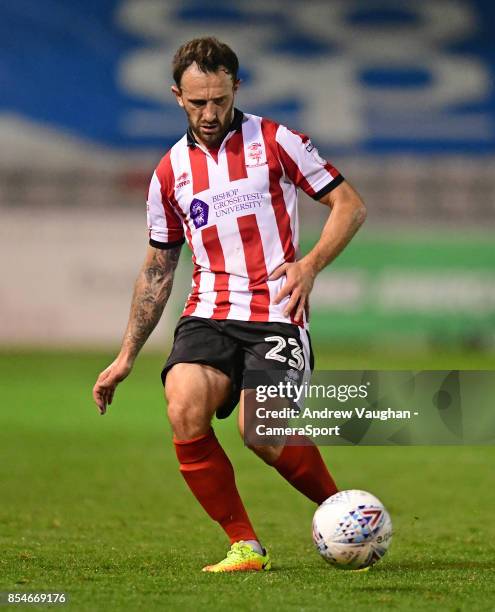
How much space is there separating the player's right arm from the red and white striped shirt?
0.67 feet

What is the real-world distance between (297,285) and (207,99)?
0.82 metres

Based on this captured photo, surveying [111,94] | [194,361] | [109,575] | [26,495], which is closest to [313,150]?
[194,361]

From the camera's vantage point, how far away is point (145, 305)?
5.20m

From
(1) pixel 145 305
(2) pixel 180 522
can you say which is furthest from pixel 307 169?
(2) pixel 180 522

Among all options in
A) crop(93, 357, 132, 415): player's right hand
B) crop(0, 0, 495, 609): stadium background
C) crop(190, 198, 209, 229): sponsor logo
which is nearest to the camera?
crop(190, 198, 209, 229): sponsor logo

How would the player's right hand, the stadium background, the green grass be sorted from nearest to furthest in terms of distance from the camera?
the green grass
the player's right hand
the stadium background

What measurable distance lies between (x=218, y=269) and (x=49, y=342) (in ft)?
52.2

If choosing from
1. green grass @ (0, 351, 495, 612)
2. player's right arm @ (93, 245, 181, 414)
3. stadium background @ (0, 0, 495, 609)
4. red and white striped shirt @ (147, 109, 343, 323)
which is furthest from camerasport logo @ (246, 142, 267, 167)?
stadium background @ (0, 0, 495, 609)

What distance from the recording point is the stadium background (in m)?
10.0

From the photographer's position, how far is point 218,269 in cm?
496

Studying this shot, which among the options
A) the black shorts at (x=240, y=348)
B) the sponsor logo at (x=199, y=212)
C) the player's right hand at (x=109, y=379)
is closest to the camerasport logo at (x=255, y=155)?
the sponsor logo at (x=199, y=212)

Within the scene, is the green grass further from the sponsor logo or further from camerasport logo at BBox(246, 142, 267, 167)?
camerasport logo at BBox(246, 142, 267, 167)

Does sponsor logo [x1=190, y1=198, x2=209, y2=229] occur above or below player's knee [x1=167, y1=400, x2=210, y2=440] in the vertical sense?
above

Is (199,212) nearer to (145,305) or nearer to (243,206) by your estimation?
(243,206)
